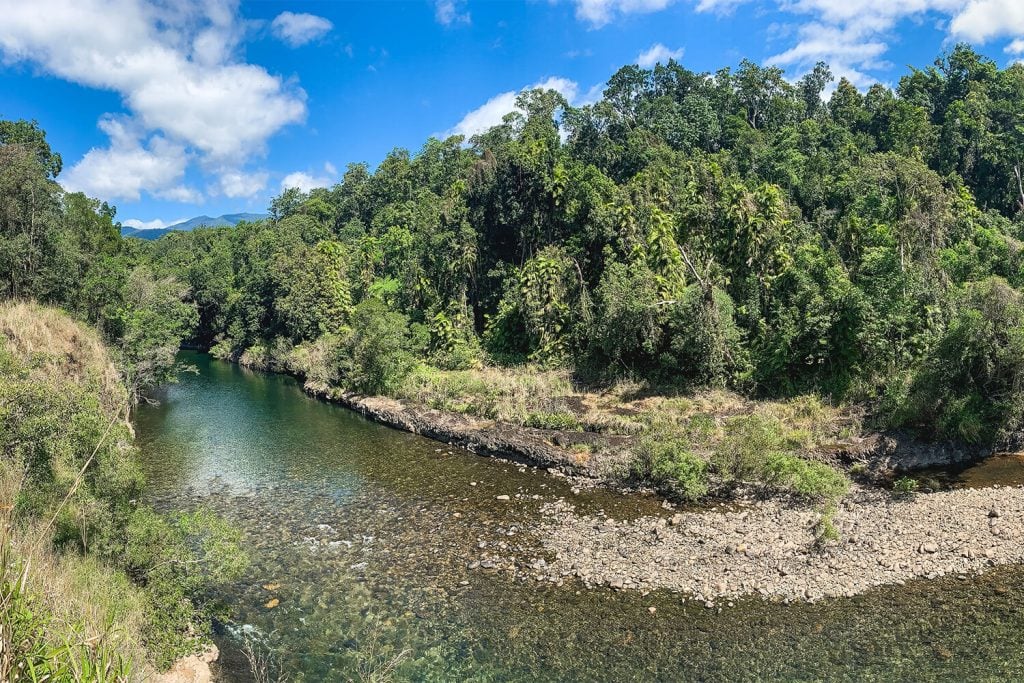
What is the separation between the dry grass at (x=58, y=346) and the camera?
20797mm

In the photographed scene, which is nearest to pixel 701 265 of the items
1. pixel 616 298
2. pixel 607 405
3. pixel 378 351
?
pixel 616 298

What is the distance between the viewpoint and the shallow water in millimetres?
11383

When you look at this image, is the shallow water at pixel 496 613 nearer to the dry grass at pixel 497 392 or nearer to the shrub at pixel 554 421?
the shrub at pixel 554 421

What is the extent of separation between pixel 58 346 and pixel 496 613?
20.8m

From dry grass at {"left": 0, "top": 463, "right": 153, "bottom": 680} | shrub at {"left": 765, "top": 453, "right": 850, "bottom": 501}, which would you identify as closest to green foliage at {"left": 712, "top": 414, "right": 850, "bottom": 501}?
shrub at {"left": 765, "top": 453, "right": 850, "bottom": 501}

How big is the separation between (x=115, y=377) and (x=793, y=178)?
45.2m

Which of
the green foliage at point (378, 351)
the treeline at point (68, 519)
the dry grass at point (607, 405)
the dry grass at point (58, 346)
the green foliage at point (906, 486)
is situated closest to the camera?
the treeline at point (68, 519)

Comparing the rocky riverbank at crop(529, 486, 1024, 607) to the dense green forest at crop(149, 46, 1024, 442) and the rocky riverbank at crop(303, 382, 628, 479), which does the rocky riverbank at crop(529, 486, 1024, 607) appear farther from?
the dense green forest at crop(149, 46, 1024, 442)

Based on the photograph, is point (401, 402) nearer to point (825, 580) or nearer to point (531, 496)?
point (531, 496)

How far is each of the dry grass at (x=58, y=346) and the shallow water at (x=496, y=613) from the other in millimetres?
5424

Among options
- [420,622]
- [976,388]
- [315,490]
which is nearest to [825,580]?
[420,622]

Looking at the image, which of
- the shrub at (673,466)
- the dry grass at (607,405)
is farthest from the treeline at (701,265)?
the shrub at (673,466)

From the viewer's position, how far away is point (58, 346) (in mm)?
23562

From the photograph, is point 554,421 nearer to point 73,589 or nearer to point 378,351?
point 378,351
